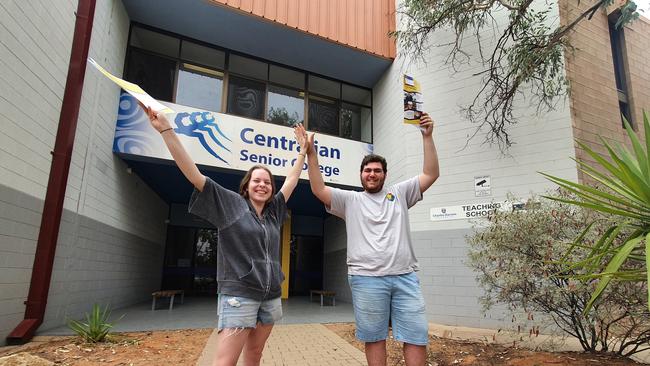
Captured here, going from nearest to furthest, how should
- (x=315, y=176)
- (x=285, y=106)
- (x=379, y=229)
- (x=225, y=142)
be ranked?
(x=379, y=229)
(x=315, y=176)
(x=225, y=142)
(x=285, y=106)

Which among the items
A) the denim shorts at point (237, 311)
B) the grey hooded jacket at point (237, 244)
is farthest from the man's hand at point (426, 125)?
the denim shorts at point (237, 311)

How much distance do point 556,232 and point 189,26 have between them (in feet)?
26.9

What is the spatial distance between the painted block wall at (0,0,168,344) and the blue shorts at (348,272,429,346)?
4.48m

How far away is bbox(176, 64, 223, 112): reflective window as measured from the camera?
8.59m

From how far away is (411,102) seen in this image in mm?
2799

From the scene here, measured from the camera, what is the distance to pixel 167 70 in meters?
8.62

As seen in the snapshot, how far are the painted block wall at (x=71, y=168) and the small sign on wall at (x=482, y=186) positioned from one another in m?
7.12

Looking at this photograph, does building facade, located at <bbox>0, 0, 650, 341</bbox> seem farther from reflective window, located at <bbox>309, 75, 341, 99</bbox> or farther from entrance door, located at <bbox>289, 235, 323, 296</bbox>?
entrance door, located at <bbox>289, 235, 323, 296</bbox>

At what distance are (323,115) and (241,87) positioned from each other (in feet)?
7.68

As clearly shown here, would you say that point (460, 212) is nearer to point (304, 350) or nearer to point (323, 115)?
point (304, 350)

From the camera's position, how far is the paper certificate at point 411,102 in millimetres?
2723

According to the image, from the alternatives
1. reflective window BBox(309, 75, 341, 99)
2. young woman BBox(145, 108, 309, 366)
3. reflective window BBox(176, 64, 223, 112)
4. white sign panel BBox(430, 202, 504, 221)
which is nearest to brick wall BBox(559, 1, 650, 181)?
white sign panel BBox(430, 202, 504, 221)

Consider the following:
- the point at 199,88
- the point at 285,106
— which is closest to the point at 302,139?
the point at 199,88

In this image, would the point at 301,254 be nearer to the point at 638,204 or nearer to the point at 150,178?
the point at 150,178
